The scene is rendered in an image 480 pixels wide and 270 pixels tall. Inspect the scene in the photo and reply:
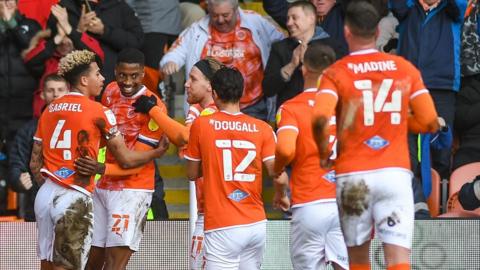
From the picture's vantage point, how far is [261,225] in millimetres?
10664

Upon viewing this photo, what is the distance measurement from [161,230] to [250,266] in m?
2.69

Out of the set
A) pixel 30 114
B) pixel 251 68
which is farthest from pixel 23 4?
pixel 251 68

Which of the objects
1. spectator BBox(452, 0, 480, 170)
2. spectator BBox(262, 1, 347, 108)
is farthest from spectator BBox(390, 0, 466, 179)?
spectator BBox(262, 1, 347, 108)

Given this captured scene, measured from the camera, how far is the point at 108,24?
604 inches

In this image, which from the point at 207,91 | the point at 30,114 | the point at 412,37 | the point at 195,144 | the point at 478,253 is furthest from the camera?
the point at 30,114

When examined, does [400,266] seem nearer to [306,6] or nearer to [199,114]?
[199,114]

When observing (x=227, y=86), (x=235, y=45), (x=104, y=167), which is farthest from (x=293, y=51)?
(x=227, y=86)

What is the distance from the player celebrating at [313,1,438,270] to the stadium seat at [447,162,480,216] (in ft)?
14.8

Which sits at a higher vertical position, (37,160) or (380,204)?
(37,160)

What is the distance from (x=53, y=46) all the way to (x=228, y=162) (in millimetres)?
5350

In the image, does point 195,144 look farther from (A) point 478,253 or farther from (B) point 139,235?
(A) point 478,253

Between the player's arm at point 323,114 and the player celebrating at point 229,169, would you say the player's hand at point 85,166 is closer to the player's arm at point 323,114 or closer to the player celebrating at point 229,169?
the player celebrating at point 229,169

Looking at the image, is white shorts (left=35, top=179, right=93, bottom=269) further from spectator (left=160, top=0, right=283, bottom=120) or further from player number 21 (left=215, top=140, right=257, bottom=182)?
spectator (left=160, top=0, right=283, bottom=120)

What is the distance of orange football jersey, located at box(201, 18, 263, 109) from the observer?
14.6 meters
